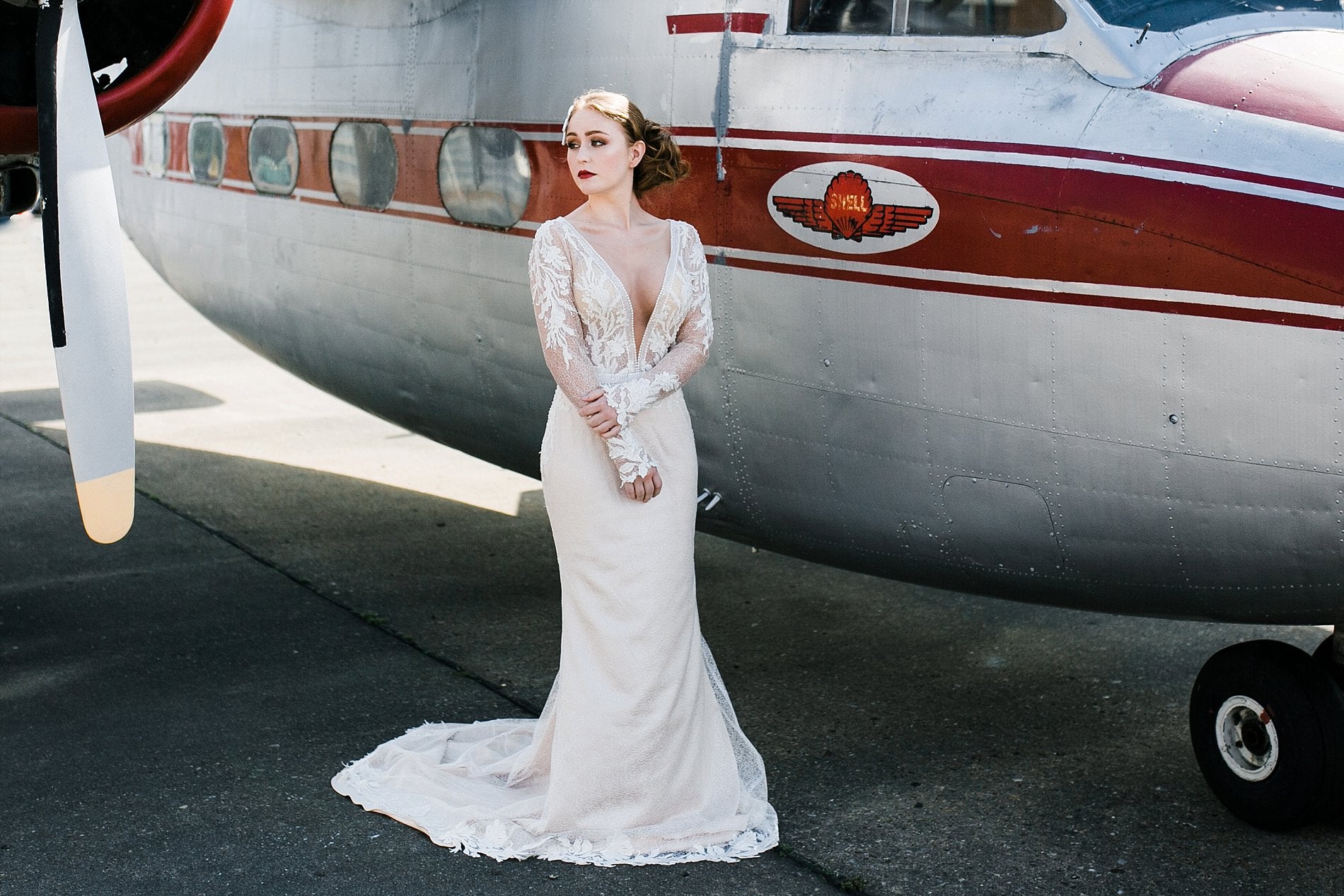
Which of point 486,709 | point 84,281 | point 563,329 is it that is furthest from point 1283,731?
point 84,281

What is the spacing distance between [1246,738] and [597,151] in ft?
7.98

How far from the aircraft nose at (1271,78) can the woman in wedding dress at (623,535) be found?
131 centimetres

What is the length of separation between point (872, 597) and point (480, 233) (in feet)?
7.90

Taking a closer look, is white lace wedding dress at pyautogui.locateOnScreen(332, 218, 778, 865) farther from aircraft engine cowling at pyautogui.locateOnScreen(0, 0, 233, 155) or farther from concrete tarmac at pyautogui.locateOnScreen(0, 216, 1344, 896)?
aircraft engine cowling at pyautogui.locateOnScreen(0, 0, 233, 155)

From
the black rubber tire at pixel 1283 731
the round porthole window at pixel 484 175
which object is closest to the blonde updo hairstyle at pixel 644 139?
the round porthole window at pixel 484 175

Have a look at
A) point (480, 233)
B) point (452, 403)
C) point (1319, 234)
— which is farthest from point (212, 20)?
point (1319, 234)

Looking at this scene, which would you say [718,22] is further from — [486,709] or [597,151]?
[486,709]

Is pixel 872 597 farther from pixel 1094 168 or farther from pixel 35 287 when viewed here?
pixel 35 287

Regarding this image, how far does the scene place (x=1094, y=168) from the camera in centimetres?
364

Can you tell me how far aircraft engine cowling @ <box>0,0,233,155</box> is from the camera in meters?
4.83

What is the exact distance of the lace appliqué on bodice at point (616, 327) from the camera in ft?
12.6

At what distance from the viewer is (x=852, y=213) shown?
4.04 metres

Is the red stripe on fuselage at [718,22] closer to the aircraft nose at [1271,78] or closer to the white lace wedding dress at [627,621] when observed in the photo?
the white lace wedding dress at [627,621]

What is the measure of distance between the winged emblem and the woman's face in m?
0.57
